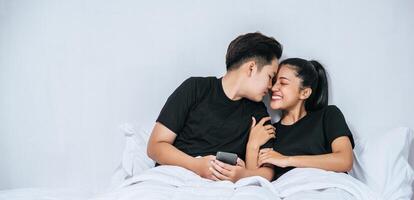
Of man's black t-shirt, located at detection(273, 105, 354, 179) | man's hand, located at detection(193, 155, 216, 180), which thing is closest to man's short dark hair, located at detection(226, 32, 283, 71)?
man's black t-shirt, located at detection(273, 105, 354, 179)

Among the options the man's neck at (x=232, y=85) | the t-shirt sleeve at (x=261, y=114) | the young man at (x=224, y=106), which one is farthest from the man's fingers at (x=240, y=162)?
the man's neck at (x=232, y=85)

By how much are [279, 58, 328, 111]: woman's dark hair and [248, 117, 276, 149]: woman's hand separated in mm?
181

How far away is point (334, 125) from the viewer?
1542 mm

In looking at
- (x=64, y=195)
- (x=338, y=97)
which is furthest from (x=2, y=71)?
(x=338, y=97)

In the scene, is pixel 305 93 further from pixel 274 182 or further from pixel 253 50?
pixel 274 182

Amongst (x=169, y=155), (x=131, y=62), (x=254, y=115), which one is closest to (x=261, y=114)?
(x=254, y=115)

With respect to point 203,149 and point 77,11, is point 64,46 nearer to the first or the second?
point 77,11

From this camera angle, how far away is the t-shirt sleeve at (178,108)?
154cm

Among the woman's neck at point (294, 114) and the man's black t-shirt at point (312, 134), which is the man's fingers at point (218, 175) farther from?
the woman's neck at point (294, 114)

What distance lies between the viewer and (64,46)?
1.84 m

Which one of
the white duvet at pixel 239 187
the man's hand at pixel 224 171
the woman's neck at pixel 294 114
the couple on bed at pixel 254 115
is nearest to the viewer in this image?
the white duvet at pixel 239 187

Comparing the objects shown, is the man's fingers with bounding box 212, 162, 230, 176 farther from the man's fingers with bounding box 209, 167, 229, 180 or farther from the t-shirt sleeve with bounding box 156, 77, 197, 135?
the t-shirt sleeve with bounding box 156, 77, 197, 135

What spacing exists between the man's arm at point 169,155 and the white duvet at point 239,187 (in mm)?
72

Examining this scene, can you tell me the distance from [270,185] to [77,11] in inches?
40.2
